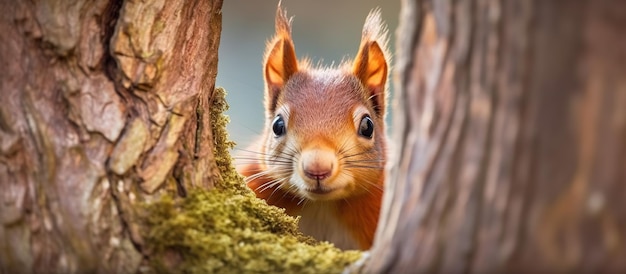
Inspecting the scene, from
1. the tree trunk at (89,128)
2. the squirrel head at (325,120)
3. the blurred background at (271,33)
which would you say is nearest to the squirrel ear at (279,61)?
the squirrel head at (325,120)

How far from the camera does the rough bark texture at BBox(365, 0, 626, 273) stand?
768 millimetres

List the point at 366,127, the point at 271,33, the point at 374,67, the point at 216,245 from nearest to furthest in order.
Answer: the point at 216,245 → the point at 366,127 → the point at 374,67 → the point at 271,33

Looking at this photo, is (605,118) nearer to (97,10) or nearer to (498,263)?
(498,263)

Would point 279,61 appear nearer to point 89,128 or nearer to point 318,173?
point 318,173

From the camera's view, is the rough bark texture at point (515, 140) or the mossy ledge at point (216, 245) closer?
the rough bark texture at point (515, 140)

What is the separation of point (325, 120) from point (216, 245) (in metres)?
0.87

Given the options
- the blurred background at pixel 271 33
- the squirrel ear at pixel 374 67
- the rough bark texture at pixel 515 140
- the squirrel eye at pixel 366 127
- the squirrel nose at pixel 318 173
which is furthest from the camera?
the blurred background at pixel 271 33

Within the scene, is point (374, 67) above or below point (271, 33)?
below

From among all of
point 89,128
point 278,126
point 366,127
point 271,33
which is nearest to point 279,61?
point 278,126

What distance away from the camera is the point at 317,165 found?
5.86 ft

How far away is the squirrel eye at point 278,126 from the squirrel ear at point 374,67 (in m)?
0.30

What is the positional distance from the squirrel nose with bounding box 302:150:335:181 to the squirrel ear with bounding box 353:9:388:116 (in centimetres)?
43

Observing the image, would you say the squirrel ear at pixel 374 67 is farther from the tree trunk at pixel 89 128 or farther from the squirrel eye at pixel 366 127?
the tree trunk at pixel 89 128

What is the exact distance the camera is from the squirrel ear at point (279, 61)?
2.21 meters
